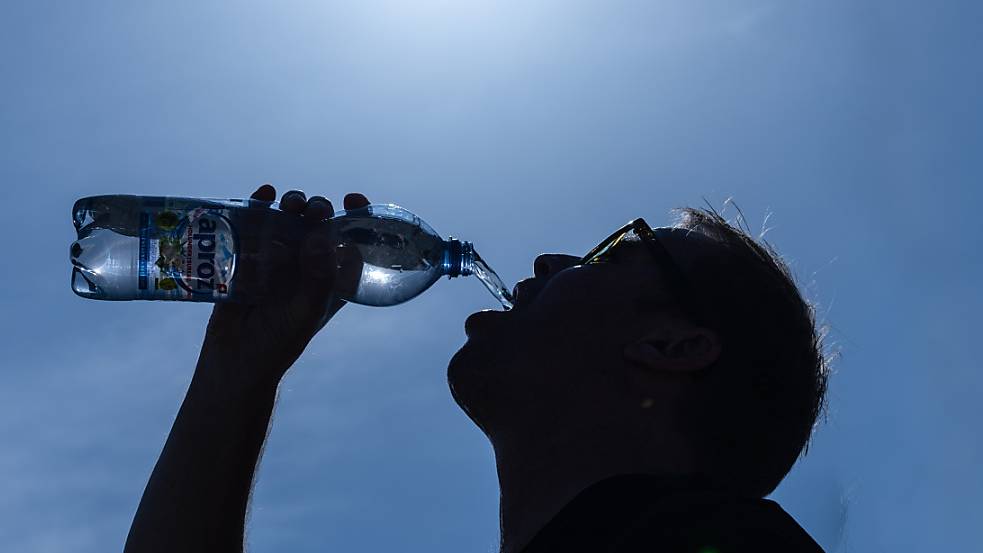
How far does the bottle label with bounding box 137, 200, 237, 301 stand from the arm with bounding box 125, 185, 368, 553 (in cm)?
14

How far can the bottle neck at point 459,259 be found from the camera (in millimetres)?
4184

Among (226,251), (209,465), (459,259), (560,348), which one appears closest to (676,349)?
(560,348)

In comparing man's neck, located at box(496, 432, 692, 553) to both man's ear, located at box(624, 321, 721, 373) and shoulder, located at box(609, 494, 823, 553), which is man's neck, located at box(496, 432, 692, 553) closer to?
man's ear, located at box(624, 321, 721, 373)

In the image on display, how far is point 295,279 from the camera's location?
367 centimetres

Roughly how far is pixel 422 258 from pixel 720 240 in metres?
1.60

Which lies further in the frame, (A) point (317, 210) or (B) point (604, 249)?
(A) point (317, 210)

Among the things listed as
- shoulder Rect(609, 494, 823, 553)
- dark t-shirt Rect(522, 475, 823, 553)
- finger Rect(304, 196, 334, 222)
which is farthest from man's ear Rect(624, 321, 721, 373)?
finger Rect(304, 196, 334, 222)

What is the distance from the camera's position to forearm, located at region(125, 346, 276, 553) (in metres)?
3.19

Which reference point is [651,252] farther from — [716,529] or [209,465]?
[209,465]

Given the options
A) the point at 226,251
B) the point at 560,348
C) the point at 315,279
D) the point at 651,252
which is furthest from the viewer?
the point at 226,251

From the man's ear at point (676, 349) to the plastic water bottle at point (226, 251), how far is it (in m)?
0.67

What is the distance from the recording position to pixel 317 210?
3.57 metres

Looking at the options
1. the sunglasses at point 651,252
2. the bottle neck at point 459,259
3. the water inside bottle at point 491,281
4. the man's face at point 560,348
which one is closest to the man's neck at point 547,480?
the man's face at point 560,348

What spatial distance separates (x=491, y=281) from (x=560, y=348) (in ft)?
3.44
